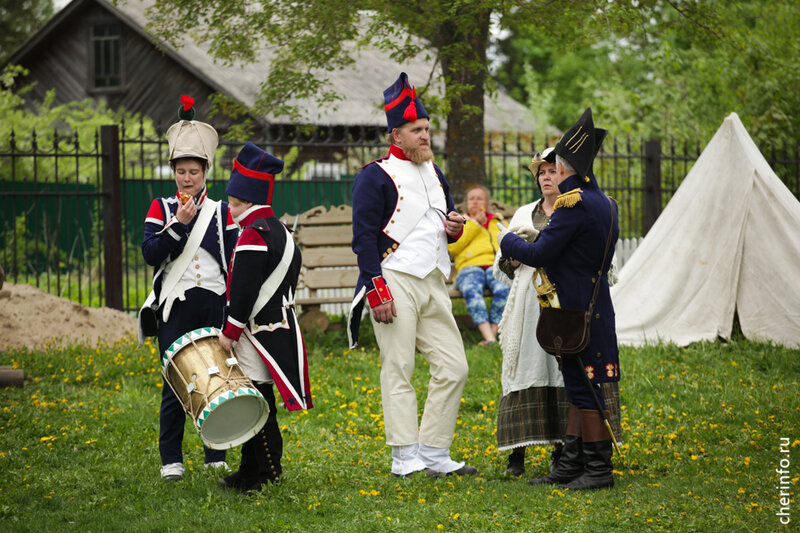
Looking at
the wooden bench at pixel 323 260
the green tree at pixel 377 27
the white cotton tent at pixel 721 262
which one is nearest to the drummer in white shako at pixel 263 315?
the green tree at pixel 377 27

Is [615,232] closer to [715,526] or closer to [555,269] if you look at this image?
[555,269]

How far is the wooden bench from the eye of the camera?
951 cm

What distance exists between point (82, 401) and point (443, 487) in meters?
3.66

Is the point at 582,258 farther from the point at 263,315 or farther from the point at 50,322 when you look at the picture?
the point at 50,322

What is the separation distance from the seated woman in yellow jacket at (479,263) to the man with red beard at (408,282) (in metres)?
3.76

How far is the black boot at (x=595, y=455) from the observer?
481 cm

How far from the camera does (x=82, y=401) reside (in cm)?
727

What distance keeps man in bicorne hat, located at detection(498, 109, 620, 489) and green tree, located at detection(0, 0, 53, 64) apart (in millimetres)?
30750

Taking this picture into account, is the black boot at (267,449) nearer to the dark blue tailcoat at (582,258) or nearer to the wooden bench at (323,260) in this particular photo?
the dark blue tailcoat at (582,258)

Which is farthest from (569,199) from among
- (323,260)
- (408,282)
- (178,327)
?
(323,260)

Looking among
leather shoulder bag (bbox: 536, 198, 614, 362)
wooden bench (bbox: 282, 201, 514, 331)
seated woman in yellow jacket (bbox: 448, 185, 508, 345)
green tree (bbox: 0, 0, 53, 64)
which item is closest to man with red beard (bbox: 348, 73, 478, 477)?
leather shoulder bag (bbox: 536, 198, 614, 362)

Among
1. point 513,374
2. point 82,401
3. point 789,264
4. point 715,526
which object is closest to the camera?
point 715,526

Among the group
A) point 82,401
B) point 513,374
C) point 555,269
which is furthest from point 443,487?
point 82,401

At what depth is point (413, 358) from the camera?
5.15 metres
